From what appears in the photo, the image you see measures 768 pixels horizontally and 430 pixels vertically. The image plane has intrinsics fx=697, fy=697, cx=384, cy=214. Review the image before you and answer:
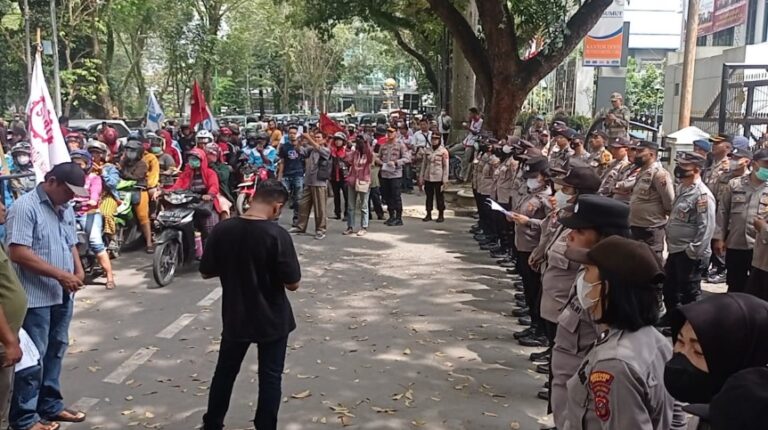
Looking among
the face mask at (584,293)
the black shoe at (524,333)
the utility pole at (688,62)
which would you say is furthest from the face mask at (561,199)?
the utility pole at (688,62)

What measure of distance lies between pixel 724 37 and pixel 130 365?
1745 inches

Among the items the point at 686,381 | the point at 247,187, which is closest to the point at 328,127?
the point at 247,187

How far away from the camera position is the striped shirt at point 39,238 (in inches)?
168

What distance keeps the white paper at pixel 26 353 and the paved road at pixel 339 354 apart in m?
0.89

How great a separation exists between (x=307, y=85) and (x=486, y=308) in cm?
4940

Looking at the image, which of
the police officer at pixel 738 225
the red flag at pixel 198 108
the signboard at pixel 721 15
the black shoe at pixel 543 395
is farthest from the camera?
the signboard at pixel 721 15

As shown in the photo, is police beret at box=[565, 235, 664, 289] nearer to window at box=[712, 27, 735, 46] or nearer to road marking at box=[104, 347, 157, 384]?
road marking at box=[104, 347, 157, 384]

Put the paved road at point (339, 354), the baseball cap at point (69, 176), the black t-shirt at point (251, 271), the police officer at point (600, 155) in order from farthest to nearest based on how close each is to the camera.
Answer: the police officer at point (600, 155) → the paved road at point (339, 354) → the baseball cap at point (69, 176) → the black t-shirt at point (251, 271)

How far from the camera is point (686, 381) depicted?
1954 millimetres

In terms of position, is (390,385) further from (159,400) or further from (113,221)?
(113,221)

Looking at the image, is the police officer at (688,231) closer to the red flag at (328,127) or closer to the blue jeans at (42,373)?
the blue jeans at (42,373)

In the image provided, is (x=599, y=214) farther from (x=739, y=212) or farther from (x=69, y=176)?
(x=739, y=212)

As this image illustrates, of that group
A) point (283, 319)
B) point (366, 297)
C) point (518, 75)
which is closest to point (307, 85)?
point (518, 75)

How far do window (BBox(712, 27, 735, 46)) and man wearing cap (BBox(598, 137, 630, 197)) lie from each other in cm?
3644
